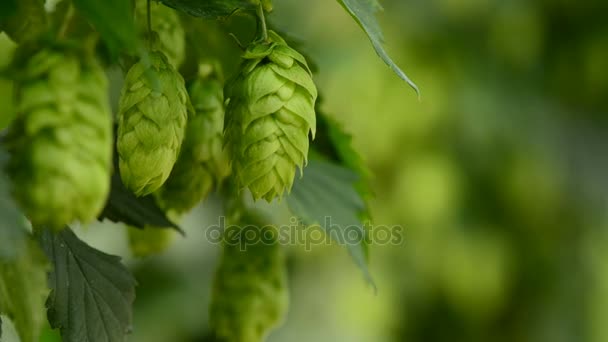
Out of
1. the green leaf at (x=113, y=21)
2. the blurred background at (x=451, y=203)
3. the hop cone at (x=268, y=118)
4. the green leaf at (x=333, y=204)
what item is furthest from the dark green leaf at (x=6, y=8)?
the blurred background at (x=451, y=203)

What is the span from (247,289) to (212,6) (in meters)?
0.40

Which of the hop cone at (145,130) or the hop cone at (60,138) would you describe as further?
the hop cone at (145,130)

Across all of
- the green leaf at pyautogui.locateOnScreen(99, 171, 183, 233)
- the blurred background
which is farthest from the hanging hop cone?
the blurred background

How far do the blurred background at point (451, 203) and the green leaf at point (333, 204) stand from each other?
6.67ft

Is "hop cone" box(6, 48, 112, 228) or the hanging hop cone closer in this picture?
"hop cone" box(6, 48, 112, 228)

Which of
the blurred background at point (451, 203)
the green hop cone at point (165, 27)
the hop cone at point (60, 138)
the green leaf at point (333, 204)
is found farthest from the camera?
the blurred background at point (451, 203)

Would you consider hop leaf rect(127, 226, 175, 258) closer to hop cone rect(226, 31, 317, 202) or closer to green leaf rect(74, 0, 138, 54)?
hop cone rect(226, 31, 317, 202)

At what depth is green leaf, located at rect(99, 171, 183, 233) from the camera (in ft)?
2.76

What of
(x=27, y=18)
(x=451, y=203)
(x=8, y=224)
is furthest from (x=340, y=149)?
(x=451, y=203)

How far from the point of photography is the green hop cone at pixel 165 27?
30.7 inches

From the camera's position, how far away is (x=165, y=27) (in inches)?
31.8

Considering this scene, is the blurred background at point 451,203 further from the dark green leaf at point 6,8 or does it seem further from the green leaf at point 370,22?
the dark green leaf at point 6,8

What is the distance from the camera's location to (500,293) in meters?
3.29

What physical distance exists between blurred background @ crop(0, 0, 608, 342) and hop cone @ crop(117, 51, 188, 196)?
7.80ft
